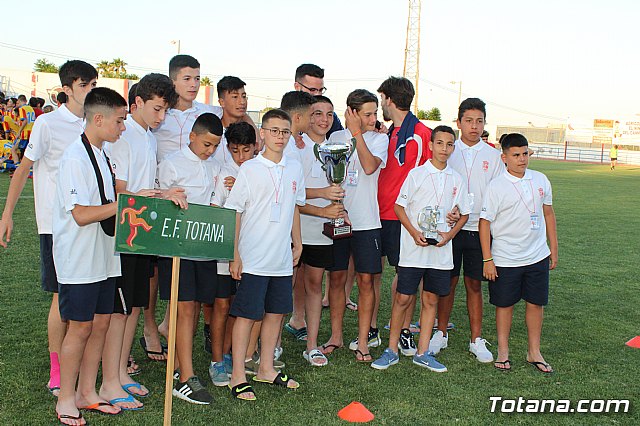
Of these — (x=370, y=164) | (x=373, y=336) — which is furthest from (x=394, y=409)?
(x=370, y=164)

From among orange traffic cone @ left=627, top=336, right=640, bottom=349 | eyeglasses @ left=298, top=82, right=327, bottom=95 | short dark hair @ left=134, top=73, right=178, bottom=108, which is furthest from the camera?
eyeglasses @ left=298, top=82, right=327, bottom=95

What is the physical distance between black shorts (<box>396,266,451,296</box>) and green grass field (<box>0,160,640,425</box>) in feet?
1.95

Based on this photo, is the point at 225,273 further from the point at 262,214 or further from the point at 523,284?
the point at 523,284

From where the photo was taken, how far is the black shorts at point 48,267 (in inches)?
166

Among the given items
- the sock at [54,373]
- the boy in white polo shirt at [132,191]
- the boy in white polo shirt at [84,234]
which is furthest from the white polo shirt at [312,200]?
the sock at [54,373]

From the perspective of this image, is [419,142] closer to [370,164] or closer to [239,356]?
[370,164]

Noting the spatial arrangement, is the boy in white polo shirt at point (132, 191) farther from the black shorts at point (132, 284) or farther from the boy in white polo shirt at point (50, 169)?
the boy in white polo shirt at point (50, 169)

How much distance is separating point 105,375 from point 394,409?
188cm

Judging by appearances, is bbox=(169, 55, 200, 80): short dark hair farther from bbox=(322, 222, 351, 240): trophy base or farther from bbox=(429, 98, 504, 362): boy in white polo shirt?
bbox=(429, 98, 504, 362): boy in white polo shirt

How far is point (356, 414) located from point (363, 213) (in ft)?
5.89

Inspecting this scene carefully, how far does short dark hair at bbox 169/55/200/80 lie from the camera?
5.20m

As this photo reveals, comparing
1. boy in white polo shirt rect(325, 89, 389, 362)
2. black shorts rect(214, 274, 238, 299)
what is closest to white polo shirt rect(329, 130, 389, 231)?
boy in white polo shirt rect(325, 89, 389, 362)

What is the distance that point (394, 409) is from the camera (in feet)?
14.1

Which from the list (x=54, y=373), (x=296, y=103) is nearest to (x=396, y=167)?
(x=296, y=103)
